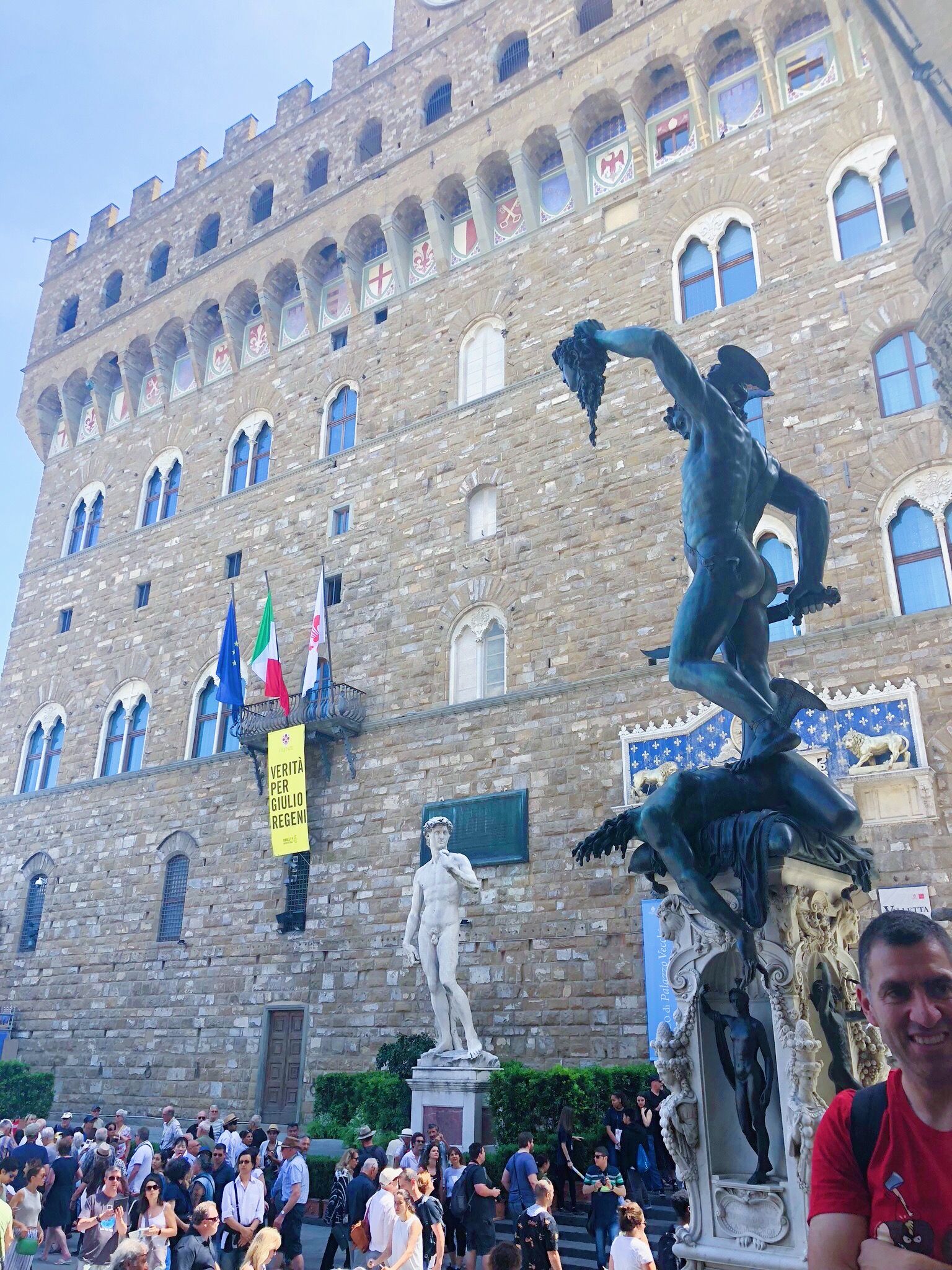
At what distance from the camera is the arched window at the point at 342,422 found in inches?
815

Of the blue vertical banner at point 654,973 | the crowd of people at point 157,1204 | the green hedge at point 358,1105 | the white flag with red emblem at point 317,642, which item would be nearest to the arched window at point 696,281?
the white flag with red emblem at point 317,642

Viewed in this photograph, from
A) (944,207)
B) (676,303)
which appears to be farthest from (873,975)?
(676,303)

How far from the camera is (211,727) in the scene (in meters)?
20.2

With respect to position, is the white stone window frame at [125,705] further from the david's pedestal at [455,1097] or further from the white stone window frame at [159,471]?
the david's pedestal at [455,1097]

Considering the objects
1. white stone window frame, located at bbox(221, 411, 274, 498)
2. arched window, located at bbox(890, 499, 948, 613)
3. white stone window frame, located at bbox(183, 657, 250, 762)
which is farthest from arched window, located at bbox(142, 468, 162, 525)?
arched window, located at bbox(890, 499, 948, 613)

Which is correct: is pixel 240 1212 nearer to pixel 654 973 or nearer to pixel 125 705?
pixel 654 973

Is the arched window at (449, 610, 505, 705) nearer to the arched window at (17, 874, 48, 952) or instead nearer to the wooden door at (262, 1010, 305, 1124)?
the wooden door at (262, 1010, 305, 1124)

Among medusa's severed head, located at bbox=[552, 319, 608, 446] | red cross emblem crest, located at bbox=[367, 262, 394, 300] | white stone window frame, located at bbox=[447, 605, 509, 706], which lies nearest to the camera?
medusa's severed head, located at bbox=[552, 319, 608, 446]

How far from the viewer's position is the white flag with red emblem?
17.6 meters

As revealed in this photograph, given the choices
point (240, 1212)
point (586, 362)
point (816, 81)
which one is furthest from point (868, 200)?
point (240, 1212)

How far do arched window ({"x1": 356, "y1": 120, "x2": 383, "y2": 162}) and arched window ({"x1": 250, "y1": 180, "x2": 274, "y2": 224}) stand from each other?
9.48 feet

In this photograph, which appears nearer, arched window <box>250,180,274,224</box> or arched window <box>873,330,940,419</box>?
arched window <box>873,330,940,419</box>

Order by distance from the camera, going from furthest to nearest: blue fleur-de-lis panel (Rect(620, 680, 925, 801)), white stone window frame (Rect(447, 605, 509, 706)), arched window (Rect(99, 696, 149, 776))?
arched window (Rect(99, 696, 149, 776))
white stone window frame (Rect(447, 605, 509, 706))
blue fleur-de-lis panel (Rect(620, 680, 925, 801))

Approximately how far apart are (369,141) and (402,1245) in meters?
22.5
